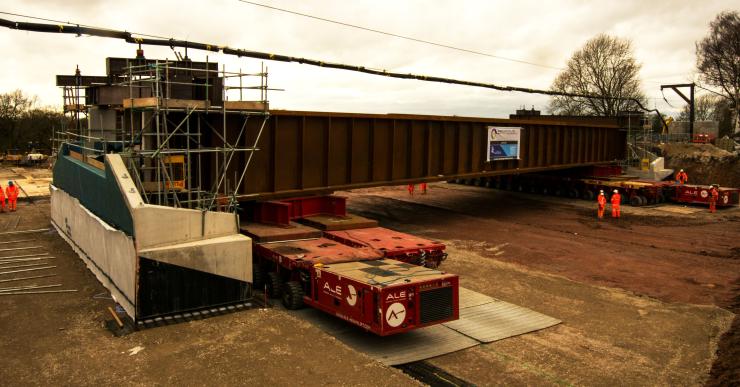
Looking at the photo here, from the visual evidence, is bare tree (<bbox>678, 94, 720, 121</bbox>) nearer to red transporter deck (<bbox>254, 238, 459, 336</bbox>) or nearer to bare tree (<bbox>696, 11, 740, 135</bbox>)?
bare tree (<bbox>696, 11, 740, 135</bbox>)

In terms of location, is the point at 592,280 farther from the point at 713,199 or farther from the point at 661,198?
the point at 661,198

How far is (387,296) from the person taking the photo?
9273 mm

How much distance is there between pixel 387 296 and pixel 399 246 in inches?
157

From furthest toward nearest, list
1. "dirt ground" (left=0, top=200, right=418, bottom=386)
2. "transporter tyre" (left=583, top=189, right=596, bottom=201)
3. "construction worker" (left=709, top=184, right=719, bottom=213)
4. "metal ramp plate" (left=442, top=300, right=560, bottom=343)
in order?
"transporter tyre" (left=583, top=189, right=596, bottom=201) → "construction worker" (left=709, top=184, right=719, bottom=213) → "metal ramp plate" (left=442, top=300, right=560, bottom=343) → "dirt ground" (left=0, top=200, right=418, bottom=386)

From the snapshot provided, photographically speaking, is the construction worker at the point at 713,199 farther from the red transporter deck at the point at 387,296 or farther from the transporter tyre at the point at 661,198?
→ the red transporter deck at the point at 387,296

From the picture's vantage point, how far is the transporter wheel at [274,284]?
12.3 m

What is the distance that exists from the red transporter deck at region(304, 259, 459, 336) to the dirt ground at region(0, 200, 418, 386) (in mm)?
617

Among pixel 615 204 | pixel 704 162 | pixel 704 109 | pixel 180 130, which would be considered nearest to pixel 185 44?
pixel 180 130

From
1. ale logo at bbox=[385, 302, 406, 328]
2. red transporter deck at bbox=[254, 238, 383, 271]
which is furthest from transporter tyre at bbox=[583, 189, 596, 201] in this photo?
ale logo at bbox=[385, 302, 406, 328]

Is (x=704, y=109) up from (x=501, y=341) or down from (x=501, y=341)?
up

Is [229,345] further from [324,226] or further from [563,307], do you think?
[563,307]

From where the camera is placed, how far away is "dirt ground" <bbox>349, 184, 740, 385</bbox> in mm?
9438

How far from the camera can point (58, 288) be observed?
1285cm

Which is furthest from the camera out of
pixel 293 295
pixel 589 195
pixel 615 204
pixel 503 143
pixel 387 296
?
pixel 589 195
